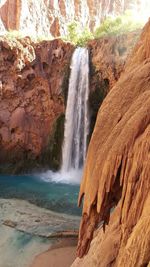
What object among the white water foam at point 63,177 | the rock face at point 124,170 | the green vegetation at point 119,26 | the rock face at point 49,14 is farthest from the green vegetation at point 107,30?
the rock face at point 124,170

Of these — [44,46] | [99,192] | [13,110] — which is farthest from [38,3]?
[99,192]

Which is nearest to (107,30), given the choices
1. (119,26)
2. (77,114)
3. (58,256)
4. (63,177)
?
(119,26)

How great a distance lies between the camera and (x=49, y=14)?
90.7 feet

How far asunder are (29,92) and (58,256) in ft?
37.9

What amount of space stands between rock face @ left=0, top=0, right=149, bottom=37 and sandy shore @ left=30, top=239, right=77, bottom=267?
19379 mm

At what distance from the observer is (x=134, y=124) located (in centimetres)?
315

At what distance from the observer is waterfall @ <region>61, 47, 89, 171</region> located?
17.4m

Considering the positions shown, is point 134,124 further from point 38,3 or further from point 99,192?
point 38,3

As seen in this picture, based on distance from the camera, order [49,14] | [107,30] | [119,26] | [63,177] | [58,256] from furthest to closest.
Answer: [49,14]
[107,30]
[119,26]
[63,177]
[58,256]

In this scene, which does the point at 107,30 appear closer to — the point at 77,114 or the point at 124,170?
the point at 77,114

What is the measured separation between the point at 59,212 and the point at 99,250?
20.5ft

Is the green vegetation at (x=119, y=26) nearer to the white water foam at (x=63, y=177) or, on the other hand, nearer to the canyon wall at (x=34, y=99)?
the canyon wall at (x=34, y=99)

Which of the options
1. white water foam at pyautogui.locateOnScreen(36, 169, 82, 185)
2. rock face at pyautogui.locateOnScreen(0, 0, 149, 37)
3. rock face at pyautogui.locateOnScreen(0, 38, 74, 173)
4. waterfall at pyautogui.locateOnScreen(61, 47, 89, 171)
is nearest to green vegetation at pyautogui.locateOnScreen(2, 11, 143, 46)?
rock face at pyautogui.locateOnScreen(0, 38, 74, 173)

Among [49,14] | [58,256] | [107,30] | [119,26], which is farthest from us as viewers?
[49,14]
